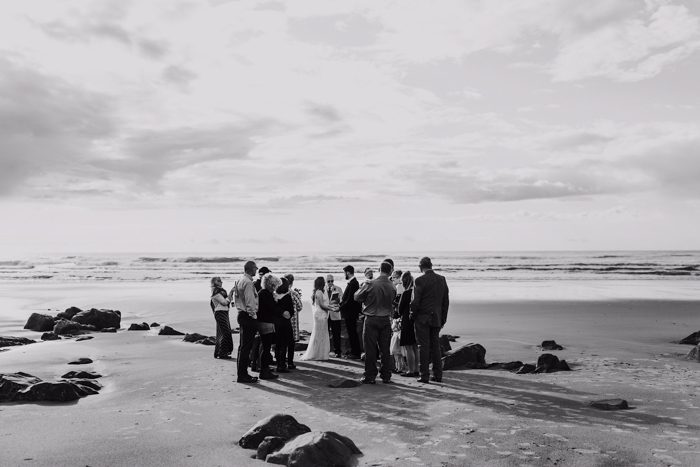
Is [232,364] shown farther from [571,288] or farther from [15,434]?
[571,288]

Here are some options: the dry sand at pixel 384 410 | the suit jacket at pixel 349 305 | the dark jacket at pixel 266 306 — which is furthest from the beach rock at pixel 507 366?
the dark jacket at pixel 266 306

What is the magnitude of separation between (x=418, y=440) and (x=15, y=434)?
14.8 ft

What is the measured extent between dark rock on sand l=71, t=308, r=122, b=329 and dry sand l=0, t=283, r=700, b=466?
10.9 ft

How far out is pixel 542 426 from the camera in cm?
659

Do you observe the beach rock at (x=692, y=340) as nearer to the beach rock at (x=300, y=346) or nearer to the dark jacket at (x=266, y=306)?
the beach rock at (x=300, y=346)

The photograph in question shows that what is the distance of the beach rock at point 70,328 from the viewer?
16253 mm

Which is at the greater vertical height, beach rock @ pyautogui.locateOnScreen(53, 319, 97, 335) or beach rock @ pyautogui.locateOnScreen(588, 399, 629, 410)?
beach rock @ pyautogui.locateOnScreen(588, 399, 629, 410)

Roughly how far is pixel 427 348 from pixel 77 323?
11991mm

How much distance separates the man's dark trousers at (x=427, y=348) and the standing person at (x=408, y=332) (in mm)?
674

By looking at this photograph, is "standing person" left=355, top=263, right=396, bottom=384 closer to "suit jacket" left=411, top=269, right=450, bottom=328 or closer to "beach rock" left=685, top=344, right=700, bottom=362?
"suit jacket" left=411, top=269, right=450, bottom=328

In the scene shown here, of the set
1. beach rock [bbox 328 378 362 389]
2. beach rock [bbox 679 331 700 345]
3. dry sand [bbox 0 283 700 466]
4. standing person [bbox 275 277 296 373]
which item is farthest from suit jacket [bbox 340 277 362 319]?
beach rock [bbox 679 331 700 345]

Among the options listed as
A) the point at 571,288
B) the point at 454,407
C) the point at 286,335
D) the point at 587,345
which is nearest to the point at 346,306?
the point at 286,335

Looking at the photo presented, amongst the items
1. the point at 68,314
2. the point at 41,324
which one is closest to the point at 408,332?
the point at 41,324

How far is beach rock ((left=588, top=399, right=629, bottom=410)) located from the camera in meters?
7.39
